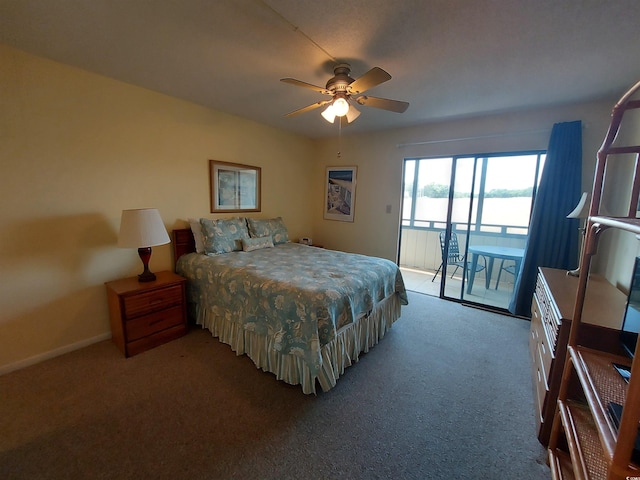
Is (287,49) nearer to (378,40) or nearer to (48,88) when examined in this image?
(378,40)

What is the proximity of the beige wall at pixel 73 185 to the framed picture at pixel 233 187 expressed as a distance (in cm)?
26

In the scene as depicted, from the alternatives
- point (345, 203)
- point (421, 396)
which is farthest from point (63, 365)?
point (345, 203)

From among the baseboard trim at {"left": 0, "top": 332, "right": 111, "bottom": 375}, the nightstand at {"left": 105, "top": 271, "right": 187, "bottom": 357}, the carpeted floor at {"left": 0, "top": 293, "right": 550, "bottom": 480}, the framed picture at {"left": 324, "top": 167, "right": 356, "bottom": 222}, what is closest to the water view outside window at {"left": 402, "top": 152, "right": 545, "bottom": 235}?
the framed picture at {"left": 324, "top": 167, "right": 356, "bottom": 222}

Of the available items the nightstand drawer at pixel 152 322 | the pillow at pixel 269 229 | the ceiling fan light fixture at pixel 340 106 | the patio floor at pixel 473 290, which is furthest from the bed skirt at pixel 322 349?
the ceiling fan light fixture at pixel 340 106

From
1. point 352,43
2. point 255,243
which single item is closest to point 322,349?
point 255,243

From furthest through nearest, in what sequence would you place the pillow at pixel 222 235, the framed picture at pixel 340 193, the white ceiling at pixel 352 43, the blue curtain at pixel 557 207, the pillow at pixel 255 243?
the framed picture at pixel 340 193 < the pillow at pixel 255 243 < the pillow at pixel 222 235 < the blue curtain at pixel 557 207 < the white ceiling at pixel 352 43

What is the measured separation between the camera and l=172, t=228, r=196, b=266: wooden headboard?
9.87ft

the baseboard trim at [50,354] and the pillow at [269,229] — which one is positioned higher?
the pillow at [269,229]

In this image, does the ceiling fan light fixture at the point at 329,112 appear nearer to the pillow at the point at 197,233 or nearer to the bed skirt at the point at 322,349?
the bed skirt at the point at 322,349

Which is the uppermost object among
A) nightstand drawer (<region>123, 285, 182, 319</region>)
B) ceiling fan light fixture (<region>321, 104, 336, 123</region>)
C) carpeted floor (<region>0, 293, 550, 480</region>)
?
ceiling fan light fixture (<region>321, 104, 336, 123</region>)

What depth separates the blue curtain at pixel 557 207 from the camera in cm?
278

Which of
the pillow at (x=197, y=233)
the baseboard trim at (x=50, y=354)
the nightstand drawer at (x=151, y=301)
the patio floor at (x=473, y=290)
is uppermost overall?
the pillow at (x=197, y=233)

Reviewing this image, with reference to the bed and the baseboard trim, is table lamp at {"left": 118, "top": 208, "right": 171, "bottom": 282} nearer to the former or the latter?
the bed

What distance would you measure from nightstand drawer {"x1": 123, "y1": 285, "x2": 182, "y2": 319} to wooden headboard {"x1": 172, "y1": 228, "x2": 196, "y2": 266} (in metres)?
0.60
